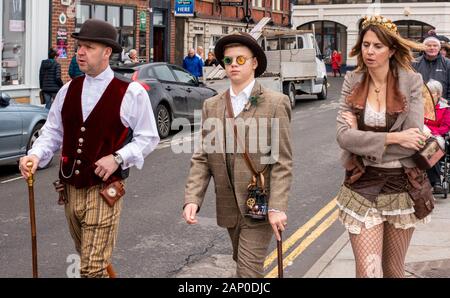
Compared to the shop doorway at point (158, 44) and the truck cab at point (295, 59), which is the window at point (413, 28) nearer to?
the shop doorway at point (158, 44)

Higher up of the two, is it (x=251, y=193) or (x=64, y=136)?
(x=64, y=136)

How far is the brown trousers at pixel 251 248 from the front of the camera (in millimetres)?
4293

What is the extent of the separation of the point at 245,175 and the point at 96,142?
92 cm

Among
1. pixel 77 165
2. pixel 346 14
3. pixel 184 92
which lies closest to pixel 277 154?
pixel 77 165

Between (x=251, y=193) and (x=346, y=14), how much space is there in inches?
2050

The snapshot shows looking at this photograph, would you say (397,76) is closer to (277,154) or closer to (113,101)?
(277,154)

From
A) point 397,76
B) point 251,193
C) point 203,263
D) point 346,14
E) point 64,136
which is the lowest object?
point 203,263

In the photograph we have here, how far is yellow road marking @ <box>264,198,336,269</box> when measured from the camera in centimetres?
696

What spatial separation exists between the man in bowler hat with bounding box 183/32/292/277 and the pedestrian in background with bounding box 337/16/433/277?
0.42m

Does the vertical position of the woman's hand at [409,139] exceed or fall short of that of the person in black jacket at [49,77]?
it falls short

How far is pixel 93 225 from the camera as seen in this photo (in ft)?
14.8

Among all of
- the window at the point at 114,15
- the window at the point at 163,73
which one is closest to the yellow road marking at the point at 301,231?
the window at the point at 163,73

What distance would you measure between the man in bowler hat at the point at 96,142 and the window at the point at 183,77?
11.9m

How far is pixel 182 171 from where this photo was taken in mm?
11656
